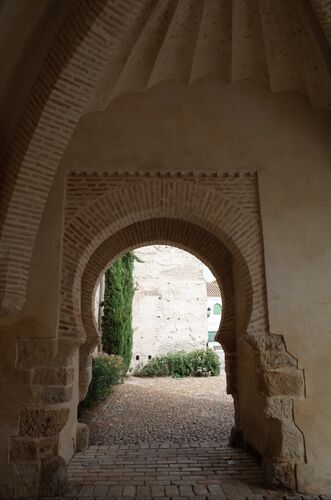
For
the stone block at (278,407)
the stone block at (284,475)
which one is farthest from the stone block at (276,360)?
the stone block at (284,475)

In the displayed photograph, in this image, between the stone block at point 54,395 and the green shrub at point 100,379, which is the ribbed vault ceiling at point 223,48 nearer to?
the stone block at point 54,395

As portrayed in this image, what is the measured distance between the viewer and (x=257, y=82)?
5957mm

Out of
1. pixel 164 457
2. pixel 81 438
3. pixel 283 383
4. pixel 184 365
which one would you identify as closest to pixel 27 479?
pixel 81 438

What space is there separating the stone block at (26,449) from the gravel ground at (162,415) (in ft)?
8.09

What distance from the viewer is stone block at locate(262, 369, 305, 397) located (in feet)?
15.9

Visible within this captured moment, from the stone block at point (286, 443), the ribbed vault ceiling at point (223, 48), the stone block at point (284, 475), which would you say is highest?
the ribbed vault ceiling at point (223, 48)

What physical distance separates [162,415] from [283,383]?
4945 millimetres

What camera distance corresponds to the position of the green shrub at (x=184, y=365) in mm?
16547

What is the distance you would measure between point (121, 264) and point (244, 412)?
32.8 ft

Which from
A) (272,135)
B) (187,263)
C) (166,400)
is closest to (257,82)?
(272,135)

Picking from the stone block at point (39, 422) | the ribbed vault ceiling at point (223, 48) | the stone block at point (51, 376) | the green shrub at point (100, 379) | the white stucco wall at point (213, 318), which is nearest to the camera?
the stone block at point (39, 422)

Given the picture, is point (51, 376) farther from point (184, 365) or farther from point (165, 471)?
point (184, 365)

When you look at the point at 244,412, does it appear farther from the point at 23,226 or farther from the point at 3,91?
the point at 3,91

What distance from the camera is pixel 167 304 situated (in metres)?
19.0
